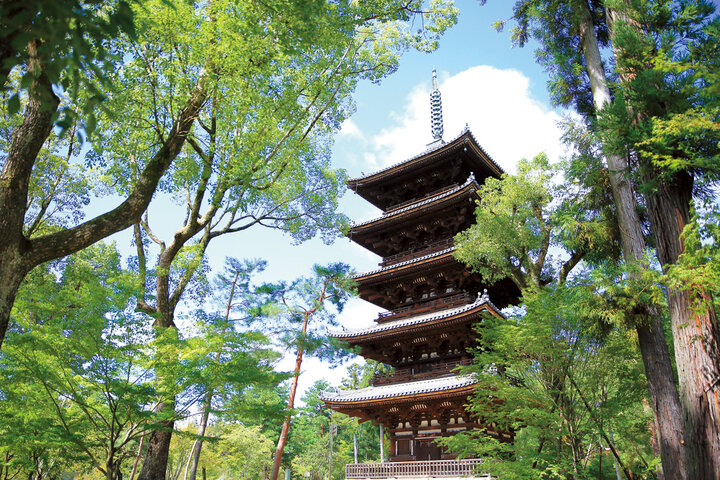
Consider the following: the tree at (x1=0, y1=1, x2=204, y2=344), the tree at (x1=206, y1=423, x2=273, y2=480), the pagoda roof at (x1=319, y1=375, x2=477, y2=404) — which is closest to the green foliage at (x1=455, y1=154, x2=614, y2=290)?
the pagoda roof at (x1=319, y1=375, x2=477, y2=404)

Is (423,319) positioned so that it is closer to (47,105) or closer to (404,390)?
(404,390)

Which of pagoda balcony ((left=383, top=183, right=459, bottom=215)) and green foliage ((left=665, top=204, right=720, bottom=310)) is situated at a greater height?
pagoda balcony ((left=383, top=183, right=459, bottom=215))

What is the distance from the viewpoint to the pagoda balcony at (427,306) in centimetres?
1447

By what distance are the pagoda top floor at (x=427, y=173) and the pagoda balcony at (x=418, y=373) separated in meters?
6.44

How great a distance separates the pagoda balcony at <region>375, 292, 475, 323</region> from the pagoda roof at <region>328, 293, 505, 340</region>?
21cm

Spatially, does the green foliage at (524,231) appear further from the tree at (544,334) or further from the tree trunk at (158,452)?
the tree trunk at (158,452)

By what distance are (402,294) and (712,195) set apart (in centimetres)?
1123

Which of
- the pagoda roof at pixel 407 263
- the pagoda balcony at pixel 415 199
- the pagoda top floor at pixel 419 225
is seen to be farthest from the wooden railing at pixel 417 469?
the pagoda balcony at pixel 415 199

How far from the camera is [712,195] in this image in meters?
6.09

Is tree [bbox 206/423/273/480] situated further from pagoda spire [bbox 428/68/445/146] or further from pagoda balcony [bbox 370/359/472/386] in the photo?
pagoda spire [bbox 428/68/445/146]

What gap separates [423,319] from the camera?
13836 millimetres

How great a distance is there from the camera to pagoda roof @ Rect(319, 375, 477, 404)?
12.1 m

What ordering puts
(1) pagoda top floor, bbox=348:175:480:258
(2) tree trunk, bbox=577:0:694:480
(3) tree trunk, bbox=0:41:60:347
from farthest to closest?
(1) pagoda top floor, bbox=348:175:480:258, (2) tree trunk, bbox=577:0:694:480, (3) tree trunk, bbox=0:41:60:347

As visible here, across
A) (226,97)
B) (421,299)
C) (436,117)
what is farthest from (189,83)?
(436,117)
